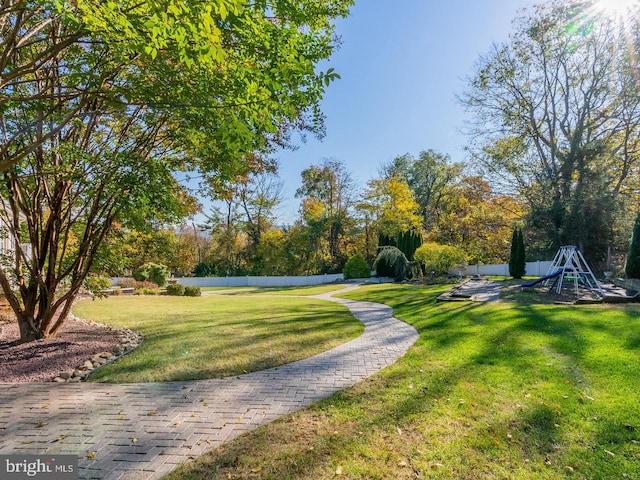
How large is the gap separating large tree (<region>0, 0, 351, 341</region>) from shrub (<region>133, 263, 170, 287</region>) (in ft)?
56.4

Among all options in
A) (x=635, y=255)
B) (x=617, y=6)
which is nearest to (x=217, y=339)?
(x=635, y=255)

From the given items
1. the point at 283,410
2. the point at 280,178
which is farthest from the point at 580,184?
the point at 280,178

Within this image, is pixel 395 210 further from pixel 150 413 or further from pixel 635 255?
pixel 150 413

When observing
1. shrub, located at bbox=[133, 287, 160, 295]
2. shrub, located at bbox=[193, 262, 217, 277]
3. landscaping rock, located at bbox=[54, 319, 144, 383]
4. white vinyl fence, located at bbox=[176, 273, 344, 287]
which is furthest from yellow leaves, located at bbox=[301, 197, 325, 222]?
landscaping rock, located at bbox=[54, 319, 144, 383]

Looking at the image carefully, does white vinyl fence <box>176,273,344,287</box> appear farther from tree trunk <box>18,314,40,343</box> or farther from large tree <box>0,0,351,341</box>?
large tree <box>0,0,351,341</box>

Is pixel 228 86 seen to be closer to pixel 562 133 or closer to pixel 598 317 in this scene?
pixel 598 317

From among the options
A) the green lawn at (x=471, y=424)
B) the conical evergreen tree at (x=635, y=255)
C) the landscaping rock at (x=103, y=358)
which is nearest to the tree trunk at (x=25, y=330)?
the landscaping rock at (x=103, y=358)

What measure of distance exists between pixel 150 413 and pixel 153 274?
2205 cm

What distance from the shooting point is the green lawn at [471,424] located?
2488 millimetres

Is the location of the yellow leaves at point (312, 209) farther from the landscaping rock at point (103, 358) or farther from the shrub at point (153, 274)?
the landscaping rock at point (103, 358)

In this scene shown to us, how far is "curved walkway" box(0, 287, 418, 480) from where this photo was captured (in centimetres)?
271

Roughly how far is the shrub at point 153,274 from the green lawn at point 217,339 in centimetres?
1273

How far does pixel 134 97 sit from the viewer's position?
3992mm

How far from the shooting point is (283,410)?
3480mm
